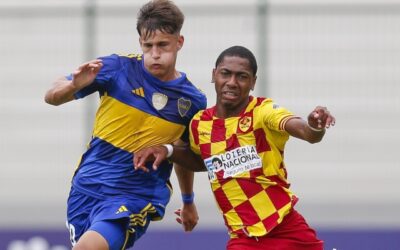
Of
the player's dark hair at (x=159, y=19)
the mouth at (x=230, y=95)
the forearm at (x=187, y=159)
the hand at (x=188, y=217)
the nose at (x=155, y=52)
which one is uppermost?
the player's dark hair at (x=159, y=19)

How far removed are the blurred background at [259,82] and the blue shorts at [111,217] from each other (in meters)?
3.26

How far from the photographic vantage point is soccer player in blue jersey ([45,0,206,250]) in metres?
6.75

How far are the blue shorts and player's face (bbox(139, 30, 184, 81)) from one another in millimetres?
707

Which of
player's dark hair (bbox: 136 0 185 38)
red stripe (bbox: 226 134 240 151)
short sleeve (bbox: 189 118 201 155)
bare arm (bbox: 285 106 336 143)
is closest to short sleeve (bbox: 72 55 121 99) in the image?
player's dark hair (bbox: 136 0 185 38)

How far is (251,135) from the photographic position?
→ 21.7 ft

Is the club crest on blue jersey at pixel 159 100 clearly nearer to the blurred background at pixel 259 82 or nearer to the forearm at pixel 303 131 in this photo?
the forearm at pixel 303 131

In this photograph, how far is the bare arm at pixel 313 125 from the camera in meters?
5.95

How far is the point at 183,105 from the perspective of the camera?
6930 mm

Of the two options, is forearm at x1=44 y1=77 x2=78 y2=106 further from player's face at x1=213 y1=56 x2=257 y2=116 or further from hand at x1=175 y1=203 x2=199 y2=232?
hand at x1=175 y1=203 x2=199 y2=232

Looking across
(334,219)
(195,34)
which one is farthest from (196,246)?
(195,34)

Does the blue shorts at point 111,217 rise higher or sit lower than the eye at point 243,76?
lower

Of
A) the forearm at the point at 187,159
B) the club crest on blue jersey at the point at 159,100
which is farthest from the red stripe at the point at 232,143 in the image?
the club crest on blue jersey at the point at 159,100

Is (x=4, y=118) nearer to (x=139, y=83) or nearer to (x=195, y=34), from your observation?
(x=195, y=34)

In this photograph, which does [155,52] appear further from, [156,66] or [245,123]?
[245,123]
